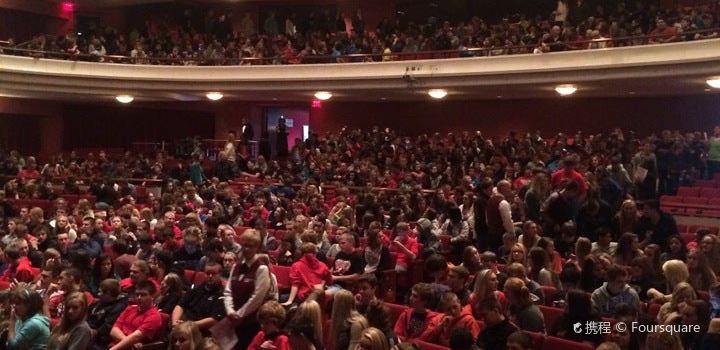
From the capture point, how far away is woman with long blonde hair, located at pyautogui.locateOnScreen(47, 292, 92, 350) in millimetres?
4566

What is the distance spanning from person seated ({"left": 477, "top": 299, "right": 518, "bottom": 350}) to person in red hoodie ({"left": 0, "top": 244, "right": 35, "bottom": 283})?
4.27 metres

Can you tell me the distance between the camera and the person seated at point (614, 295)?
509cm

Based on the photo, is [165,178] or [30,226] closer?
[30,226]

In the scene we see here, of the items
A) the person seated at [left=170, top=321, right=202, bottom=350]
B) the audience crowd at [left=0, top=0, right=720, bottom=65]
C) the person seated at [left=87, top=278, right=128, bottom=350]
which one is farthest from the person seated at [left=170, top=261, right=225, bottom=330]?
the audience crowd at [left=0, top=0, right=720, bottom=65]

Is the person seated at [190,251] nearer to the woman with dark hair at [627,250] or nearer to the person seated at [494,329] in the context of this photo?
the person seated at [494,329]

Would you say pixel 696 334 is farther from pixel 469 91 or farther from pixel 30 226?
pixel 469 91

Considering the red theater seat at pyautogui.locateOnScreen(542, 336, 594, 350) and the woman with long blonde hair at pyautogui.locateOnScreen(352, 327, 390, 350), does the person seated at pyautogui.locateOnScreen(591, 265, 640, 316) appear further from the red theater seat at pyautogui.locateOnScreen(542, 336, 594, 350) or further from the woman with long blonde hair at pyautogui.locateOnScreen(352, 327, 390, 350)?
the woman with long blonde hair at pyautogui.locateOnScreen(352, 327, 390, 350)

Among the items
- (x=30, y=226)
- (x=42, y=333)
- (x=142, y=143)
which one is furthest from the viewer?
(x=142, y=143)

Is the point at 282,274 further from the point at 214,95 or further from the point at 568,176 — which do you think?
the point at 214,95

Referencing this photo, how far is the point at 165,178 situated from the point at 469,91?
695cm

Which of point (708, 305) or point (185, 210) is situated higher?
point (185, 210)

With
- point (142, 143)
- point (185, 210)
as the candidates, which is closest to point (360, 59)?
point (185, 210)

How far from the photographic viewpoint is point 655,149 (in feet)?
38.4

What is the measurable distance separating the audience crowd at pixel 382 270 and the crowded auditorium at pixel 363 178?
2 cm
